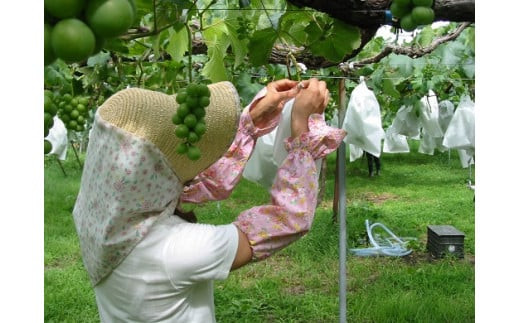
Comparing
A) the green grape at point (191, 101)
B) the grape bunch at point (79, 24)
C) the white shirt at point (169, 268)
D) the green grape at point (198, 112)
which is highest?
the grape bunch at point (79, 24)

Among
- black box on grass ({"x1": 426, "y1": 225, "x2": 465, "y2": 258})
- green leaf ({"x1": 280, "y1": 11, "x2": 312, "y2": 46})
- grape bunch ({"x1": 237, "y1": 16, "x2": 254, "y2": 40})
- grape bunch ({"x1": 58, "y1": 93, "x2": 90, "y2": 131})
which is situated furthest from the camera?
Answer: black box on grass ({"x1": 426, "y1": 225, "x2": 465, "y2": 258})

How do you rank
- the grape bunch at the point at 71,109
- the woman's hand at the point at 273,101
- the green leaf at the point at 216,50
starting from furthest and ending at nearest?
the green leaf at the point at 216,50 → the grape bunch at the point at 71,109 → the woman's hand at the point at 273,101

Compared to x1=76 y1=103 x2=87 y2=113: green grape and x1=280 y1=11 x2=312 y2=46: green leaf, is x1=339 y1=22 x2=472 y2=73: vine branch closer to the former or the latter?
x1=280 y1=11 x2=312 y2=46: green leaf

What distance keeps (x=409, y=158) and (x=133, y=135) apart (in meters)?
12.4

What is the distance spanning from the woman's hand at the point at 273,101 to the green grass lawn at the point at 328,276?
2232 mm

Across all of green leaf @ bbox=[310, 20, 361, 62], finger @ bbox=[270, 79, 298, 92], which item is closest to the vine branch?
green leaf @ bbox=[310, 20, 361, 62]

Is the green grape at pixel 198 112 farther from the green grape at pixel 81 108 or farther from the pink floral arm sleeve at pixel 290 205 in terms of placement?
the green grape at pixel 81 108

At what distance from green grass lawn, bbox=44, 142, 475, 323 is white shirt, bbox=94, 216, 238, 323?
225 cm

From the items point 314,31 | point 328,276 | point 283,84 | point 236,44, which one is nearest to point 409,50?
point 236,44

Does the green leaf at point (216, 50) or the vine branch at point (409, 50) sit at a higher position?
the vine branch at point (409, 50)

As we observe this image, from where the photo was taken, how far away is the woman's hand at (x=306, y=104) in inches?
56.7

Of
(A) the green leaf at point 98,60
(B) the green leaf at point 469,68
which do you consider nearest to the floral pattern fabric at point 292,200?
(A) the green leaf at point 98,60

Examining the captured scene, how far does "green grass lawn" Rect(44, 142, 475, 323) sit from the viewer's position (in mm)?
3660

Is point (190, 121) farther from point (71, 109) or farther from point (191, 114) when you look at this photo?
point (71, 109)
